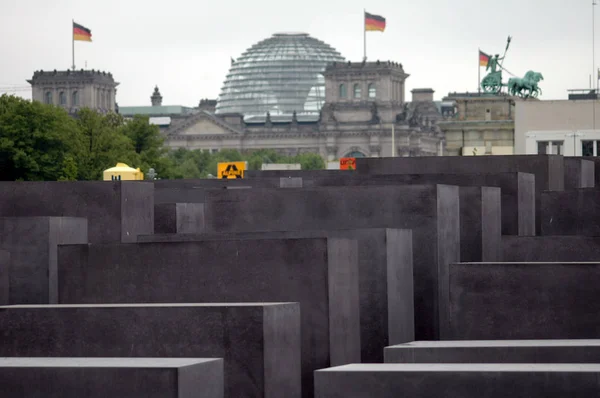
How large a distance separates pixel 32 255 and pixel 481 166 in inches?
440

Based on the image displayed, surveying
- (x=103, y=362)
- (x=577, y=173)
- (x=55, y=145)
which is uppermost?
(x=55, y=145)

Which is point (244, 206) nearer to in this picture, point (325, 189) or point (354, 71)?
point (325, 189)

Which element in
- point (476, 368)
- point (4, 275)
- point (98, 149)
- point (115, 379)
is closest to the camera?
point (115, 379)

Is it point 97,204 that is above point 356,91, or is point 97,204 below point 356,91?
below

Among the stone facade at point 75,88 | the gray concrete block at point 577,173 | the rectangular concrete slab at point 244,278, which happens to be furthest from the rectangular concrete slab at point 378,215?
the stone facade at point 75,88

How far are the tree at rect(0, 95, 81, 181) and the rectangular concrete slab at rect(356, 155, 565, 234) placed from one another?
39.2 meters

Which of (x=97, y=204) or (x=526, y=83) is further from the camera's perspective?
(x=526, y=83)

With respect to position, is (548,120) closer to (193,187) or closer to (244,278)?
(193,187)

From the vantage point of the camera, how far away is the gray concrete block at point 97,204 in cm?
1750

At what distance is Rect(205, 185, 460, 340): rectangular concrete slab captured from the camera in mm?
17047

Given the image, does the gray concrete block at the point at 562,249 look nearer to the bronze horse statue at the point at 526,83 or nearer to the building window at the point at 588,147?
the building window at the point at 588,147

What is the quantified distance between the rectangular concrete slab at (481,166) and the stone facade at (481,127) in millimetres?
55132

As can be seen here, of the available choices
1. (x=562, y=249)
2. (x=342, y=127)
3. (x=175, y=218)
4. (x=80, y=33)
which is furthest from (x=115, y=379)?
(x=342, y=127)

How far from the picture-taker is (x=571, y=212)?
71.5 feet
